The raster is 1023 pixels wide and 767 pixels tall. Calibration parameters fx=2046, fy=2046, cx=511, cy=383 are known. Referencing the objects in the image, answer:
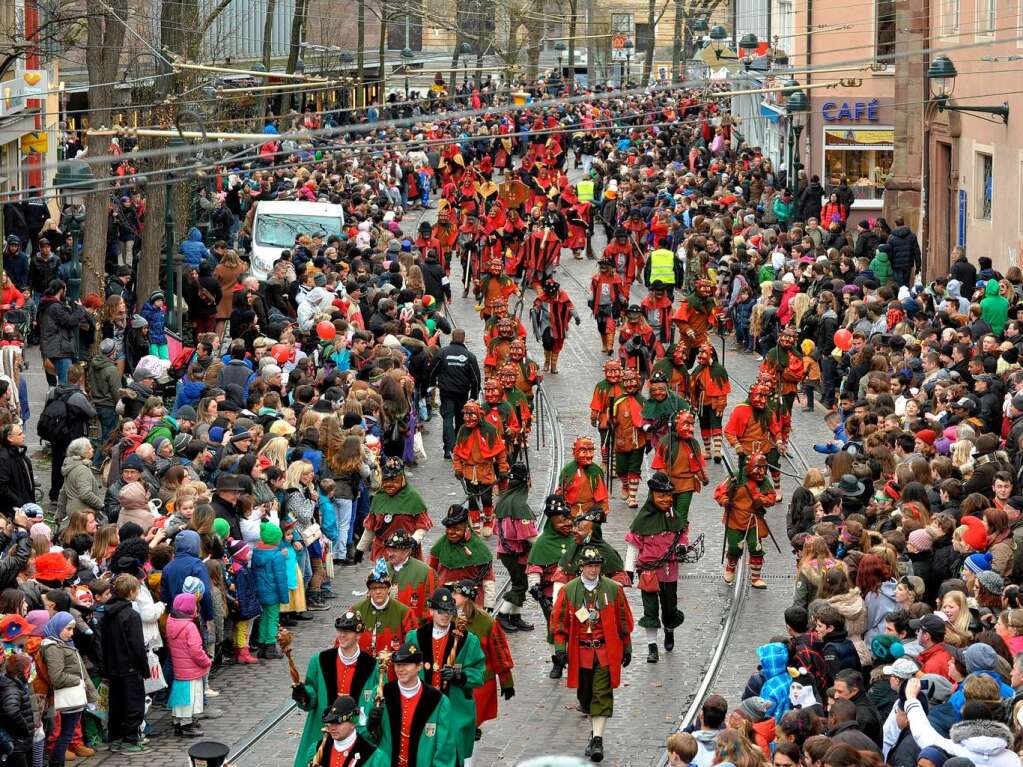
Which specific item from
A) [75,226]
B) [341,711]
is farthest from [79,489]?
[75,226]

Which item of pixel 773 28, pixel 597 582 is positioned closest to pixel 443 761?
pixel 597 582

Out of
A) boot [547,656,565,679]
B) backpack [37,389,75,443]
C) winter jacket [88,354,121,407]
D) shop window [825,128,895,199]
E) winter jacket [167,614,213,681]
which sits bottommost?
boot [547,656,565,679]

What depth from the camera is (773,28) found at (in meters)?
52.9

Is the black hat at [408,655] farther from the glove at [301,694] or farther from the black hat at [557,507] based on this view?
the black hat at [557,507]

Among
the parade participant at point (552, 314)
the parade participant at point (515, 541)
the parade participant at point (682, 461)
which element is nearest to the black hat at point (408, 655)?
the parade participant at point (515, 541)

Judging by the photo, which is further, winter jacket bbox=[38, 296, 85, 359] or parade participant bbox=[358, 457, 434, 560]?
winter jacket bbox=[38, 296, 85, 359]

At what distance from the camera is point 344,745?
37.8 ft

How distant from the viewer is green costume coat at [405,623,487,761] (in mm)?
12938

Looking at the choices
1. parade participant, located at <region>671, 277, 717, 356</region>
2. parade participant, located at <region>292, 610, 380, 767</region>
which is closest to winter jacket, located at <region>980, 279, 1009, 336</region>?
parade participant, located at <region>671, 277, 717, 356</region>

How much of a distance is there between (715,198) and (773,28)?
47.9 ft

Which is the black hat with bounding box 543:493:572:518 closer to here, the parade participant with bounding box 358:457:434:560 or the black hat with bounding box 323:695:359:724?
the parade participant with bounding box 358:457:434:560

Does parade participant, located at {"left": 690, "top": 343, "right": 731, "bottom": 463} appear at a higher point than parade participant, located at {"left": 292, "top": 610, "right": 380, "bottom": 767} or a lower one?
higher

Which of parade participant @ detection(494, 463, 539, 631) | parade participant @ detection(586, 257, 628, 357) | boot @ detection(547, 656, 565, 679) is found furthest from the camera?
parade participant @ detection(586, 257, 628, 357)

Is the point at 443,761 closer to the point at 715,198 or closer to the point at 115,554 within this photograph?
the point at 115,554
